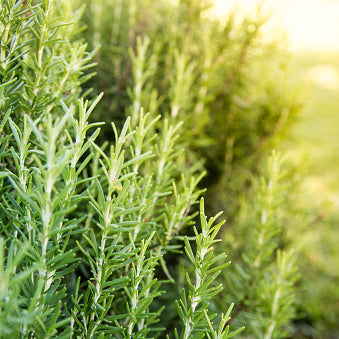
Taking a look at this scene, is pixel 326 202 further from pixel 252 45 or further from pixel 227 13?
pixel 227 13

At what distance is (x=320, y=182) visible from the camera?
316 centimetres

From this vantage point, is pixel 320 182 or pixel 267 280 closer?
pixel 267 280

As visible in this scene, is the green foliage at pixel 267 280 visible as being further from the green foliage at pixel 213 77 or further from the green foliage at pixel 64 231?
the green foliage at pixel 213 77

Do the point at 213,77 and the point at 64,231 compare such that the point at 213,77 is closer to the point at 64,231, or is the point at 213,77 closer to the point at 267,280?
the point at 267,280

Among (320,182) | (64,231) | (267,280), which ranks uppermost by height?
(64,231)

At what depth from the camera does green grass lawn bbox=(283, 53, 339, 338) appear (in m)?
1.27

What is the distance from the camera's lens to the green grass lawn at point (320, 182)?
1268mm

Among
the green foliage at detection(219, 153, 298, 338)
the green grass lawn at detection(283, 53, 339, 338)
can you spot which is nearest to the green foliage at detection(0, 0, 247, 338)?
the green foliage at detection(219, 153, 298, 338)

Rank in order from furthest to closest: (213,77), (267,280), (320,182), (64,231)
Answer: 1. (320,182)
2. (213,77)
3. (267,280)
4. (64,231)

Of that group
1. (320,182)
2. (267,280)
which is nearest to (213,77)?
(267,280)

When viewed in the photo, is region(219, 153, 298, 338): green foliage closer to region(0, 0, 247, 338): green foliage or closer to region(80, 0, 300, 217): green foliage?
region(0, 0, 247, 338): green foliage

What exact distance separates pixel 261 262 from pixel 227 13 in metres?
0.83

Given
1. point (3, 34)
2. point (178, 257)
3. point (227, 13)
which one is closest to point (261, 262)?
point (178, 257)

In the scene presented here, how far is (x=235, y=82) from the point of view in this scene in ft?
4.06
